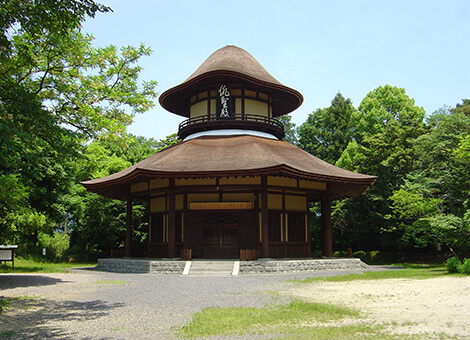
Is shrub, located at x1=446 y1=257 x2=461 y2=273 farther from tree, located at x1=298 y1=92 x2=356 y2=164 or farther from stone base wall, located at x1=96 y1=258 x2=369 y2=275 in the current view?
tree, located at x1=298 y1=92 x2=356 y2=164

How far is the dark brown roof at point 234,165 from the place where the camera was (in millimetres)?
20352

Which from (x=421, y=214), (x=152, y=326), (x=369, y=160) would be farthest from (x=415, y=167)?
(x=152, y=326)

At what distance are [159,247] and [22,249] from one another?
11861 mm

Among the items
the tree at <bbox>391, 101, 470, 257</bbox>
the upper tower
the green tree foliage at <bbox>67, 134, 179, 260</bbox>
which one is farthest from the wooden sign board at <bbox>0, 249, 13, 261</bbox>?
the tree at <bbox>391, 101, 470, 257</bbox>

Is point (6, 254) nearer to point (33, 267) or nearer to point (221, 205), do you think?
point (33, 267)

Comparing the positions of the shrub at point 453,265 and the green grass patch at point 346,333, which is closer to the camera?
the green grass patch at point 346,333

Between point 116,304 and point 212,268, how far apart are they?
9.69 meters

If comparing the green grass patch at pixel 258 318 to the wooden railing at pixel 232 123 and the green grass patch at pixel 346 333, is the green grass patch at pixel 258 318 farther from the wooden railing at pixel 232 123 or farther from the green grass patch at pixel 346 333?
the wooden railing at pixel 232 123

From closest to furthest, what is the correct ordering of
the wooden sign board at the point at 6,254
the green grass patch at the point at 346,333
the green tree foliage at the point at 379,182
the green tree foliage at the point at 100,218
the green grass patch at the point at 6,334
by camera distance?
the green grass patch at the point at 346,333, the green grass patch at the point at 6,334, the wooden sign board at the point at 6,254, the green tree foliage at the point at 100,218, the green tree foliage at the point at 379,182

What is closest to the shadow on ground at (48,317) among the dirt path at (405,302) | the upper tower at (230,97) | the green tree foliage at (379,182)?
the dirt path at (405,302)

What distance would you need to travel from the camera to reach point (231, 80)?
25750mm

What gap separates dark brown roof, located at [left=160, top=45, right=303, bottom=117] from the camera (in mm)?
25250

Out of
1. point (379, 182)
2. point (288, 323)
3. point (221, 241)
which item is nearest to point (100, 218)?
point (221, 241)

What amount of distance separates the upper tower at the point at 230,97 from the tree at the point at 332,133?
20.6m
